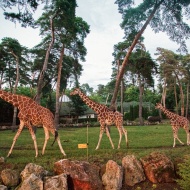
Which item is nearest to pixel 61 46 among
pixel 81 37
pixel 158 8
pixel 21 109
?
pixel 81 37

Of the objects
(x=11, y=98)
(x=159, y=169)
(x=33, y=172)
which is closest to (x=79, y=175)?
(x=33, y=172)

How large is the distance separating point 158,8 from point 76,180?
1700 cm

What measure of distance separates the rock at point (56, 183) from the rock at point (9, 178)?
76cm

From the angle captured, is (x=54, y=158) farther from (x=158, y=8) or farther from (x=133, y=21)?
(x=158, y=8)

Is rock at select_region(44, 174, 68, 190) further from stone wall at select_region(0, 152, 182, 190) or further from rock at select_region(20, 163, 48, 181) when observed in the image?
rock at select_region(20, 163, 48, 181)

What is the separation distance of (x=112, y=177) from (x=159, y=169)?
133 cm

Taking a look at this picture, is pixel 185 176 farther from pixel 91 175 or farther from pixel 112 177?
pixel 91 175

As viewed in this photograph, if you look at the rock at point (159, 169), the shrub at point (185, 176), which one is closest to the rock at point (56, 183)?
the rock at point (159, 169)

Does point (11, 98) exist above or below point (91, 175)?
above

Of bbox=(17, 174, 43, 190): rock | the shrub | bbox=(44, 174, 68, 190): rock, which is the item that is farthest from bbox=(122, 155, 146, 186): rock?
bbox=(17, 174, 43, 190): rock

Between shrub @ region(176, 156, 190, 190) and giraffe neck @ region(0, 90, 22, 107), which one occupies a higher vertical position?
giraffe neck @ region(0, 90, 22, 107)

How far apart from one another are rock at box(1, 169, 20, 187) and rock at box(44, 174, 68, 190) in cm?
76

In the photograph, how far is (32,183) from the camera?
22.6 feet

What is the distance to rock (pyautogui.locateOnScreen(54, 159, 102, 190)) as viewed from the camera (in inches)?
288
